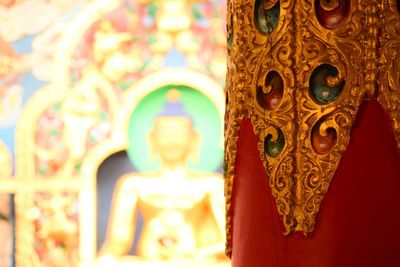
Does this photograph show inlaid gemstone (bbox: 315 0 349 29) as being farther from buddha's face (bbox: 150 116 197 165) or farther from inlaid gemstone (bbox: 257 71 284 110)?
buddha's face (bbox: 150 116 197 165)

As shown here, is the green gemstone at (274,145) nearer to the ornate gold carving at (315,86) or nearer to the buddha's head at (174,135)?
the ornate gold carving at (315,86)

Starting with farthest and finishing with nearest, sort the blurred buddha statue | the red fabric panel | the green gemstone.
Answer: the blurred buddha statue
the green gemstone
the red fabric panel

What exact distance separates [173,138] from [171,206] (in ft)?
1.69

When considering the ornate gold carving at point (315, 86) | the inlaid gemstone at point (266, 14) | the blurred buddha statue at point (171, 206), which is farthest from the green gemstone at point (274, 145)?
the blurred buddha statue at point (171, 206)

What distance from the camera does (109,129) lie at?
24.0 feet

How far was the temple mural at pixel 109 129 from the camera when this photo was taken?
7188mm

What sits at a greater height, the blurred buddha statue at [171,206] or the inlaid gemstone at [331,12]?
the inlaid gemstone at [331,12]

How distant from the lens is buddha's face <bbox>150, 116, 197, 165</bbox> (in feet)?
23.8

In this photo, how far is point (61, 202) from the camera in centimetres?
719

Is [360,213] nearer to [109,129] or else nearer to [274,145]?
[274,145]

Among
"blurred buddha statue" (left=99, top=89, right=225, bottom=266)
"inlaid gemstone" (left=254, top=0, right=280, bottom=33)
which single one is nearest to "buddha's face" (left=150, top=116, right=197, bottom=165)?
"blurred buddha statue" (left=99, top=89, right=225, bottom=266)

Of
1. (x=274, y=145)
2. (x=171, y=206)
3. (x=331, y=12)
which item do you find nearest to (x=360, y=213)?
(x=274, y=145)

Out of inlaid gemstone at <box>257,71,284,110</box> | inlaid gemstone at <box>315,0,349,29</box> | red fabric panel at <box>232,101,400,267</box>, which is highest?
inlaid gemstone at <box>315,0,349,29</box>

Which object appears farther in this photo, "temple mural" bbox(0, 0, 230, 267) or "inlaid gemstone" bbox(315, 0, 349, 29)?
"temple mural" bbox(0, 0, 230, 267)
